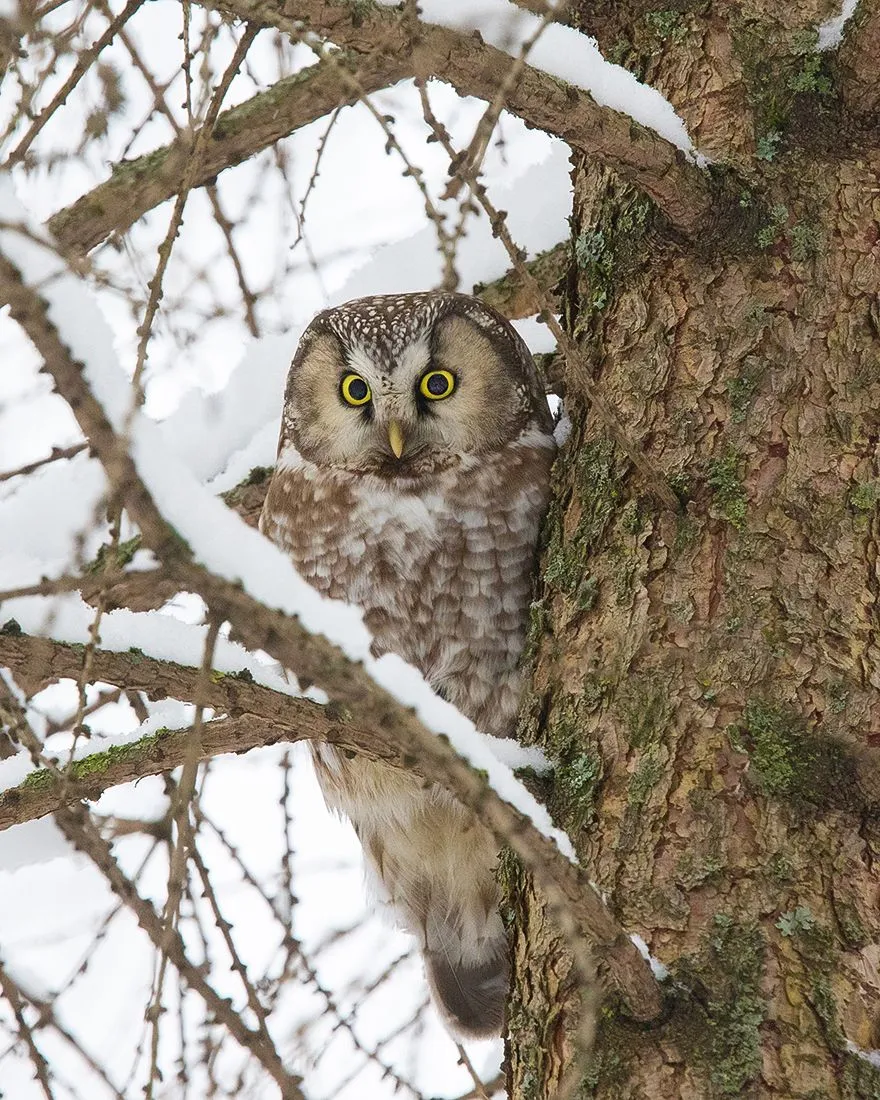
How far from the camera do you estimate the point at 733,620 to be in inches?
79.2

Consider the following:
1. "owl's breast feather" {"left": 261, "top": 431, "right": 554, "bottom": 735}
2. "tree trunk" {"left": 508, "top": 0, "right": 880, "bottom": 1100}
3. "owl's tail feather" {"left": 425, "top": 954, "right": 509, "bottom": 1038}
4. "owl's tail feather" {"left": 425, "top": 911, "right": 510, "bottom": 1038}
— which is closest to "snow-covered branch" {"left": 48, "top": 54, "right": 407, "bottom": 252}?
"tree trunk" {"left": 508, "top": 0, "right": 880, "bottom": 1100}

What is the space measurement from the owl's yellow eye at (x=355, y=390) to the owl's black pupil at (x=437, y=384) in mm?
139

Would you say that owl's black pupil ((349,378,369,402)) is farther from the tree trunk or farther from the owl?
the tree trunk

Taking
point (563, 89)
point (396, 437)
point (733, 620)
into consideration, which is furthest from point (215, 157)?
point (733, 620)

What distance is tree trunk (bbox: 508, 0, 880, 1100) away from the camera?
5.94ft

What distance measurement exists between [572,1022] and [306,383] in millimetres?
1664

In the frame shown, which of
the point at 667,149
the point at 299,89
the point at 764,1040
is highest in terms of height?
the point at 299,89

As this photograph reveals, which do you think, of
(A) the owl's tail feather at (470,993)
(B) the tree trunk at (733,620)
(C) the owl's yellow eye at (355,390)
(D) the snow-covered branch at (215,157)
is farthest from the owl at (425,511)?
(D) the snow-covered branch at (215,157)

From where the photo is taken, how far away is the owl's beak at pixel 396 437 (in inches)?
110

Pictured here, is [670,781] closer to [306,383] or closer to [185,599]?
[306,383]

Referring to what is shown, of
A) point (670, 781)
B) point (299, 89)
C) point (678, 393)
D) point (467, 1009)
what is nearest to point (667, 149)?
point (678, 393)

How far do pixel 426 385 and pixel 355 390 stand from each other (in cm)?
17

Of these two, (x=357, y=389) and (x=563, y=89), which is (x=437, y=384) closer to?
(x=357, y=389)

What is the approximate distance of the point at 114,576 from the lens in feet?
3.91
